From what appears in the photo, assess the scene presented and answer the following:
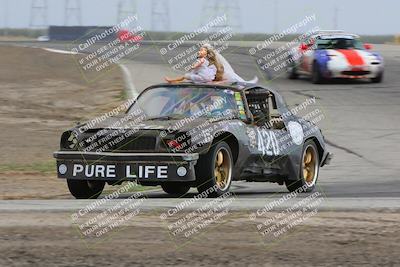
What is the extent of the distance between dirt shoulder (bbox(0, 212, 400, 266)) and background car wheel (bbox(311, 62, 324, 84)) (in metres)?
20.1

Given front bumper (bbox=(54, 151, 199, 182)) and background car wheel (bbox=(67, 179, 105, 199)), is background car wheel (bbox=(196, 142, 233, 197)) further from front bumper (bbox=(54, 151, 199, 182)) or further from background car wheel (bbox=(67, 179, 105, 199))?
background car wheel (bbox=(67, 179, 105, 199))

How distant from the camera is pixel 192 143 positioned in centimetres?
1083

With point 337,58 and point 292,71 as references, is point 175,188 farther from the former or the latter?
Answer: point 292,71

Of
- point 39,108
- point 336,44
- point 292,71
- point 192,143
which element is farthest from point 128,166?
point 292,71

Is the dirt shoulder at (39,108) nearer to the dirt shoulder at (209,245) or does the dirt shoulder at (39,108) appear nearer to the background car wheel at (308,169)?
the background car wheel at (308,169)

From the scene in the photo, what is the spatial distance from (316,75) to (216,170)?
60.0 ft

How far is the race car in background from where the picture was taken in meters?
28.6

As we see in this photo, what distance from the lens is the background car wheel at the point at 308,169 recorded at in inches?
502

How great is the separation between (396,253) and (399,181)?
6491mm

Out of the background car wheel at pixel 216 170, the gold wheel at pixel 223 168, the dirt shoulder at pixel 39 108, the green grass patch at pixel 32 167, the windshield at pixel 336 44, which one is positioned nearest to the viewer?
the background car wheel at pixel 216 170

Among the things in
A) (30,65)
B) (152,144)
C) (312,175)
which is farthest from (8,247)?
(30,65)

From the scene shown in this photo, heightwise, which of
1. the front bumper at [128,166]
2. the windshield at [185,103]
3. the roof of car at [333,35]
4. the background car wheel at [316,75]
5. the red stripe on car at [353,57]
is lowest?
the background car wheel at [316,75]

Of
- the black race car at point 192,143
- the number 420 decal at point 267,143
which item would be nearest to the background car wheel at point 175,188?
the black race car at point 192,143

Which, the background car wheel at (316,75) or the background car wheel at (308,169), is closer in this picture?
the background car wheel at (308,169)
